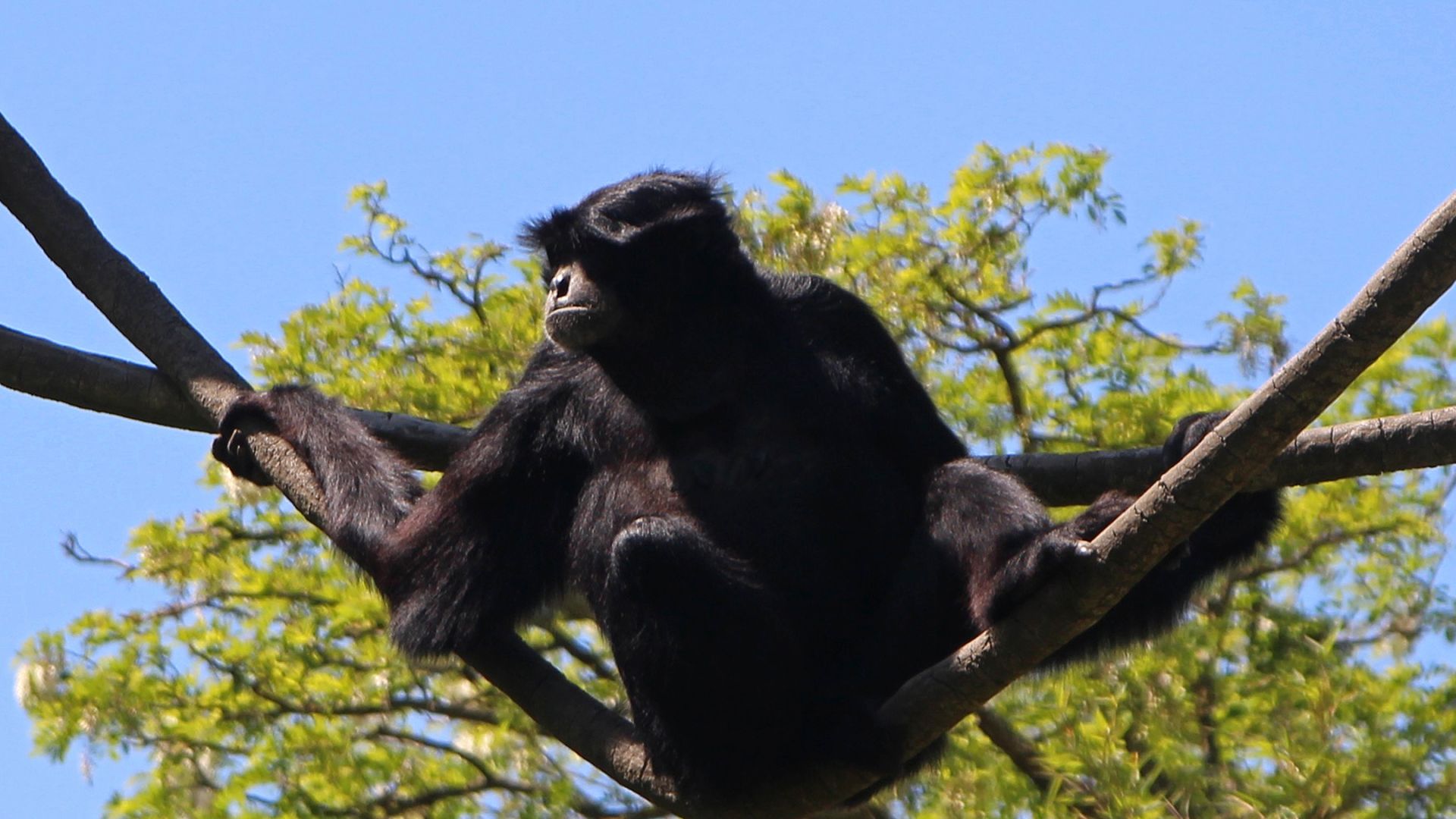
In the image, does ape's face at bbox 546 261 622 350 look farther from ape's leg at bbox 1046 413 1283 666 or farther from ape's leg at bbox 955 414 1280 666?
ape's leg at bbox 1046 413 1283 666

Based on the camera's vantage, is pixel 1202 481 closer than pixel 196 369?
Yes

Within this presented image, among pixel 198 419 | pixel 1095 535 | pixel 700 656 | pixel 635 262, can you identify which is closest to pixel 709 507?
pixel 700 656

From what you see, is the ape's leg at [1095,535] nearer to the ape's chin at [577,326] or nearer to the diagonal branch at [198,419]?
the diagonal branch at [198,419]

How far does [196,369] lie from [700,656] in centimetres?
218

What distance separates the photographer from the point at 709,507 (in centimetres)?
569

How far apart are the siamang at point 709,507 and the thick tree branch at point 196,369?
0.45 ft

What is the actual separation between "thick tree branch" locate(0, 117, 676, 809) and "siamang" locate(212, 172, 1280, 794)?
14 cm

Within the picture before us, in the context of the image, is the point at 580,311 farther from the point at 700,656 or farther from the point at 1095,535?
the point at 1095,535

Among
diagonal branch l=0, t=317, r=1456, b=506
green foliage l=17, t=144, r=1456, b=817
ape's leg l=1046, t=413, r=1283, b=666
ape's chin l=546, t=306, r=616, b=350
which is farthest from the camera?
green foliage l=17, t=144, r=1456, b=817

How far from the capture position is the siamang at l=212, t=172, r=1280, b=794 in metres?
5.02

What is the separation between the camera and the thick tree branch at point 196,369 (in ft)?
16.4

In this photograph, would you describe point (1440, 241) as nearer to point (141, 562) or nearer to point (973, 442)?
point (973, 442)

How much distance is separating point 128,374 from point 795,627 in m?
2.64

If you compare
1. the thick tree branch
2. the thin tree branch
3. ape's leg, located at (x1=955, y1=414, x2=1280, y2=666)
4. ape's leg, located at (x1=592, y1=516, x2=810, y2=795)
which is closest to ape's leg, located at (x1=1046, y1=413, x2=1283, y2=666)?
ape's leg, located at (x1=955, y1=414, x2=1280, y2=666)
